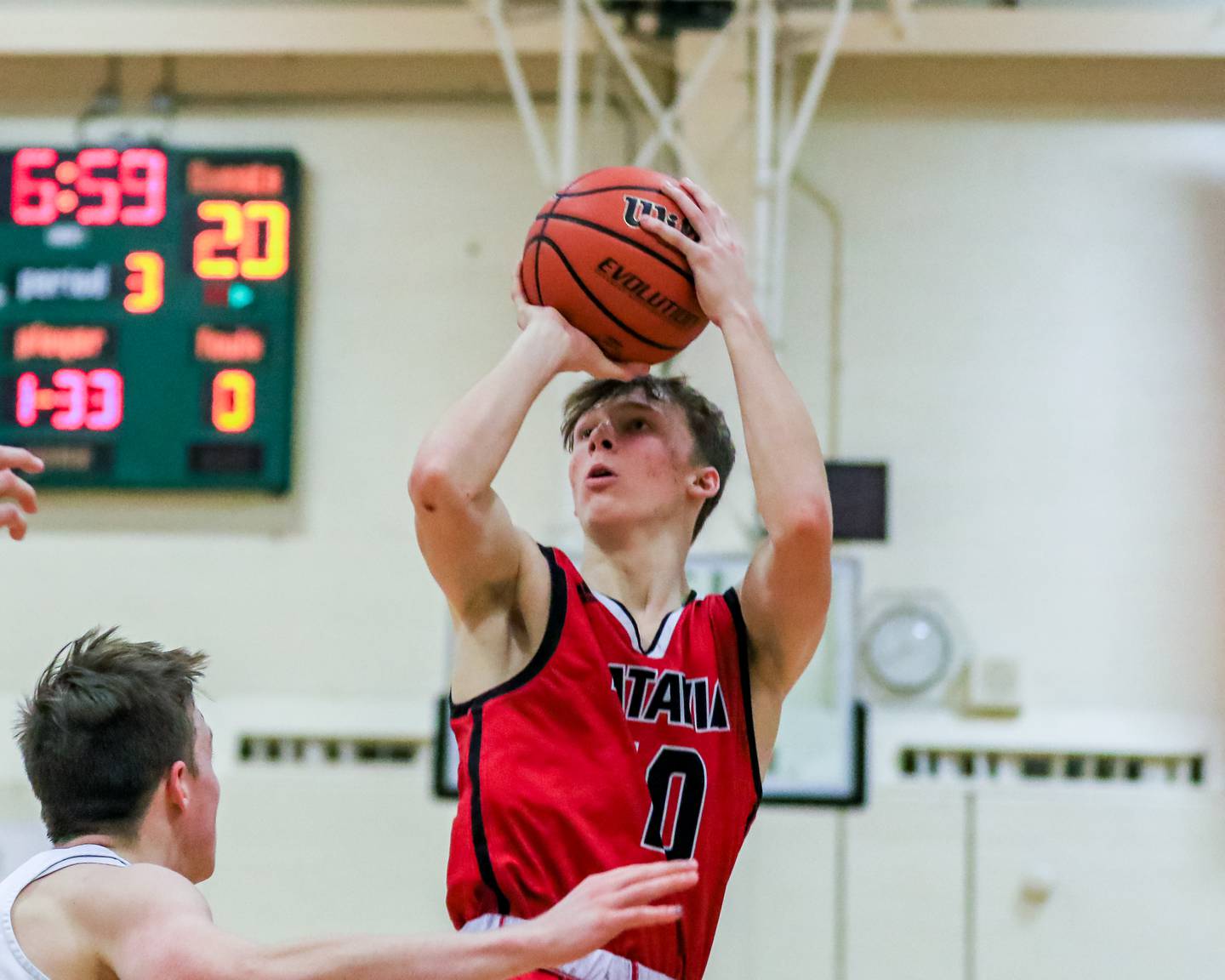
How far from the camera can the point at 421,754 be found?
7.04 m

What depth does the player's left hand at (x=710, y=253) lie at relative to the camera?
2533 mm

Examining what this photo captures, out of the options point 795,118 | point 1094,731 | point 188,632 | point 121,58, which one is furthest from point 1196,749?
point 121,58

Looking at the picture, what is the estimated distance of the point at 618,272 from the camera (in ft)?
8.57

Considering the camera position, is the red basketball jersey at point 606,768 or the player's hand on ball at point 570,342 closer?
the red basketball jersey at point 606,768

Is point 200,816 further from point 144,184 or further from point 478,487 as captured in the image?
point 144,184

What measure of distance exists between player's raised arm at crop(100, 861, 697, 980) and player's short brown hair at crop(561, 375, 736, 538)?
100cm

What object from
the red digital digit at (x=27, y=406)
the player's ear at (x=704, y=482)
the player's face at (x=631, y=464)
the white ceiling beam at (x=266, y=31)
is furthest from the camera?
the white ceiling beam at (x=266, y=31)

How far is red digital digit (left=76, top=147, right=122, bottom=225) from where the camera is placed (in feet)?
22.6

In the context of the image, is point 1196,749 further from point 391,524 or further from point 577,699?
point 577,699

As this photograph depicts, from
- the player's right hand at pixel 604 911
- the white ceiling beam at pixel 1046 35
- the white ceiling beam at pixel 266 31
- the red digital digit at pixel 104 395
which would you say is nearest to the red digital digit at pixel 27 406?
the red digital digit at pixel 104 395

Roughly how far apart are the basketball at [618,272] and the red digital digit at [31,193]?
4958 millimetres

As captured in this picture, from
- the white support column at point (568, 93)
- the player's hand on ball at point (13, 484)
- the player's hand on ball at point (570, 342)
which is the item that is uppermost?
the white support column at point (568, 93)

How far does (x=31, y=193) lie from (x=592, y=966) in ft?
18.9

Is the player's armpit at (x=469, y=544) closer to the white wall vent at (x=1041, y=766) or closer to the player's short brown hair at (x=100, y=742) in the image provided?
the player's short brown hair at (x=100, y=742)
